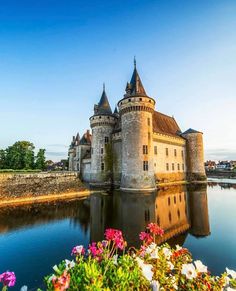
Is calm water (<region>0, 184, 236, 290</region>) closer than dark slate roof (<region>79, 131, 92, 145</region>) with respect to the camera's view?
Yes

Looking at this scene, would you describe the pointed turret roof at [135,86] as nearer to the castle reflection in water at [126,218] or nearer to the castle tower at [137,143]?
the castle tower at [137,143]

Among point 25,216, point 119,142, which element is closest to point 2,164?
point 119,142

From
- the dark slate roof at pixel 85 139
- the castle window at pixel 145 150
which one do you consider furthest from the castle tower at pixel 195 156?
the dark slate roof at pixel 85 139

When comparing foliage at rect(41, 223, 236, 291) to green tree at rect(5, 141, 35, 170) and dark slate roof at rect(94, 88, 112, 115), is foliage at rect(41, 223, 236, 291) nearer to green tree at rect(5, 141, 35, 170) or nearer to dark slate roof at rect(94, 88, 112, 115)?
dark slate roof at rect(94, 88, 112, 115)

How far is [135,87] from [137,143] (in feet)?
27.8

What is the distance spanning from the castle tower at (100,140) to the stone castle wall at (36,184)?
4.65 metres

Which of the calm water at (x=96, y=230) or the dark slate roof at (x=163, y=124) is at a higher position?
the dark slate roof at (x=163, y=124)

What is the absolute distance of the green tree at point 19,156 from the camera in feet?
114

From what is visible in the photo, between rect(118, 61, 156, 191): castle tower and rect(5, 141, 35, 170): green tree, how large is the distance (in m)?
21.4

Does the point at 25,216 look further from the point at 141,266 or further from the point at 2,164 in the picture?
the point at 2,164

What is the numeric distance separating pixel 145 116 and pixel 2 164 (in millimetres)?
30505

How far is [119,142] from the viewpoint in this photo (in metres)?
29.1

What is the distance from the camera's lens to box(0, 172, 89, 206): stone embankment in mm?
17969

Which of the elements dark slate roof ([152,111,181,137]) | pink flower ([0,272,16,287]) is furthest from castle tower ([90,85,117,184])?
pink flower ([0,272,16,287])
